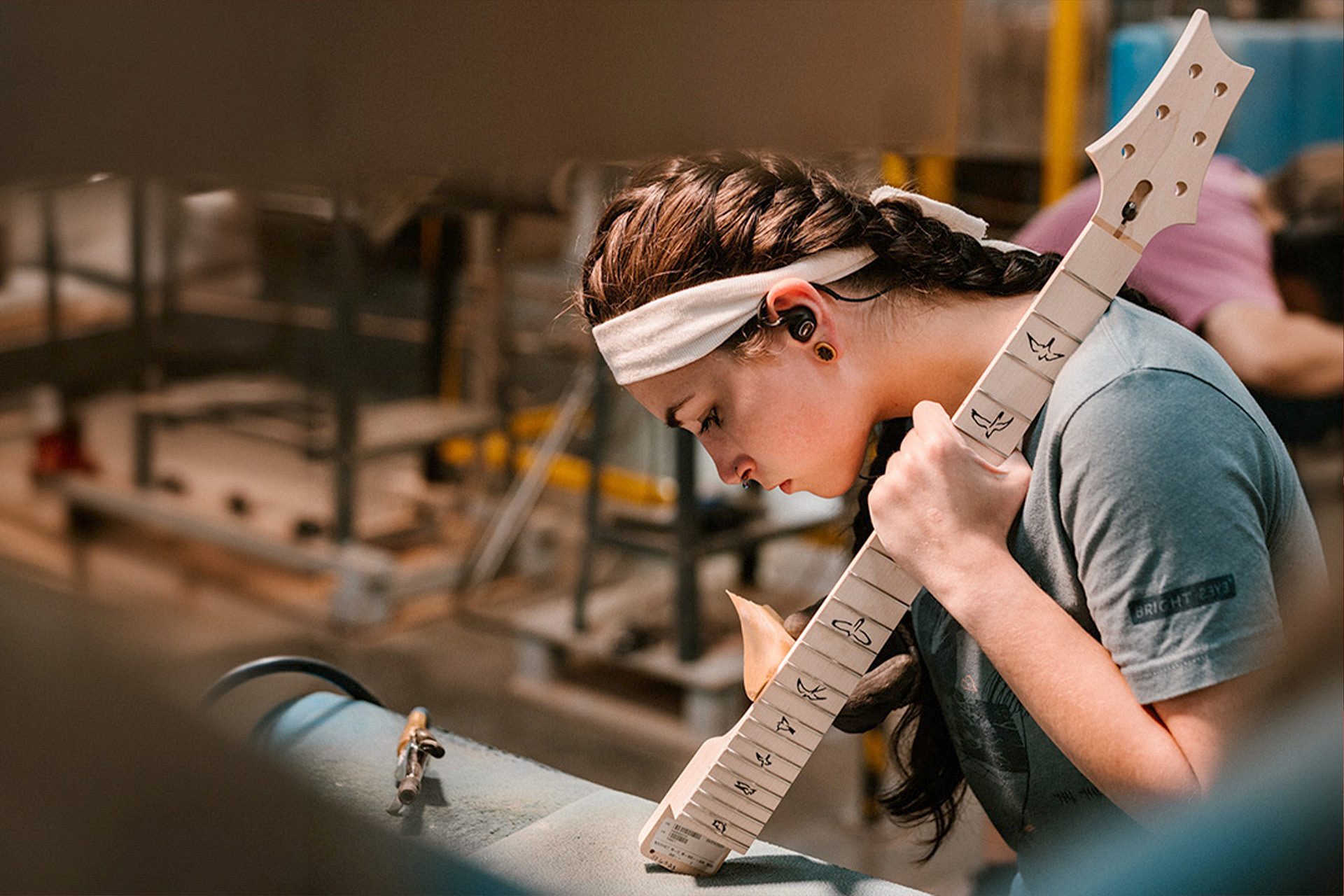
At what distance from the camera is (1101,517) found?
0.62m

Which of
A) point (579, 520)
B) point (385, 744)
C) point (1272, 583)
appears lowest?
point (579, 520)

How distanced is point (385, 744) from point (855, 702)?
34 cm

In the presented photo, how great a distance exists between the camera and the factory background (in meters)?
0.22

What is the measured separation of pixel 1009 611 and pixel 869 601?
96mm

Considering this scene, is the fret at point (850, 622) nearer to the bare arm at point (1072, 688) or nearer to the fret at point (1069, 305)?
the bare arm at point (1072, 688)

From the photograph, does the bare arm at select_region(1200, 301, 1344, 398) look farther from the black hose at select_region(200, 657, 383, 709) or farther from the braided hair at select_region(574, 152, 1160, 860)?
the black hose at select_region(200, 657, 383, 709)

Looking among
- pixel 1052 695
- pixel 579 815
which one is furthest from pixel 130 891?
pixel 579 815

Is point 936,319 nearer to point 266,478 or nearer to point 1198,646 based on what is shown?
point 1198,646

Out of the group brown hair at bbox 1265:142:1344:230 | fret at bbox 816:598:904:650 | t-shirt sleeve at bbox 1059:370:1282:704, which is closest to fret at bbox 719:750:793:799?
fret at bbox 816:598:904:650

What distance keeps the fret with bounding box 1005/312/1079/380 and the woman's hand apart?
0.05 metres

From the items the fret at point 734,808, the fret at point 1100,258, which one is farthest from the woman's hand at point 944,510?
the fret at point 734,808

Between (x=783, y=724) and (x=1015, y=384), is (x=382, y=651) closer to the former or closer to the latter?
(x=783, y=724)

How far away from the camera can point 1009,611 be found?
0.64m

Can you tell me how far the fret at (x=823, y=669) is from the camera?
28.5 inches
